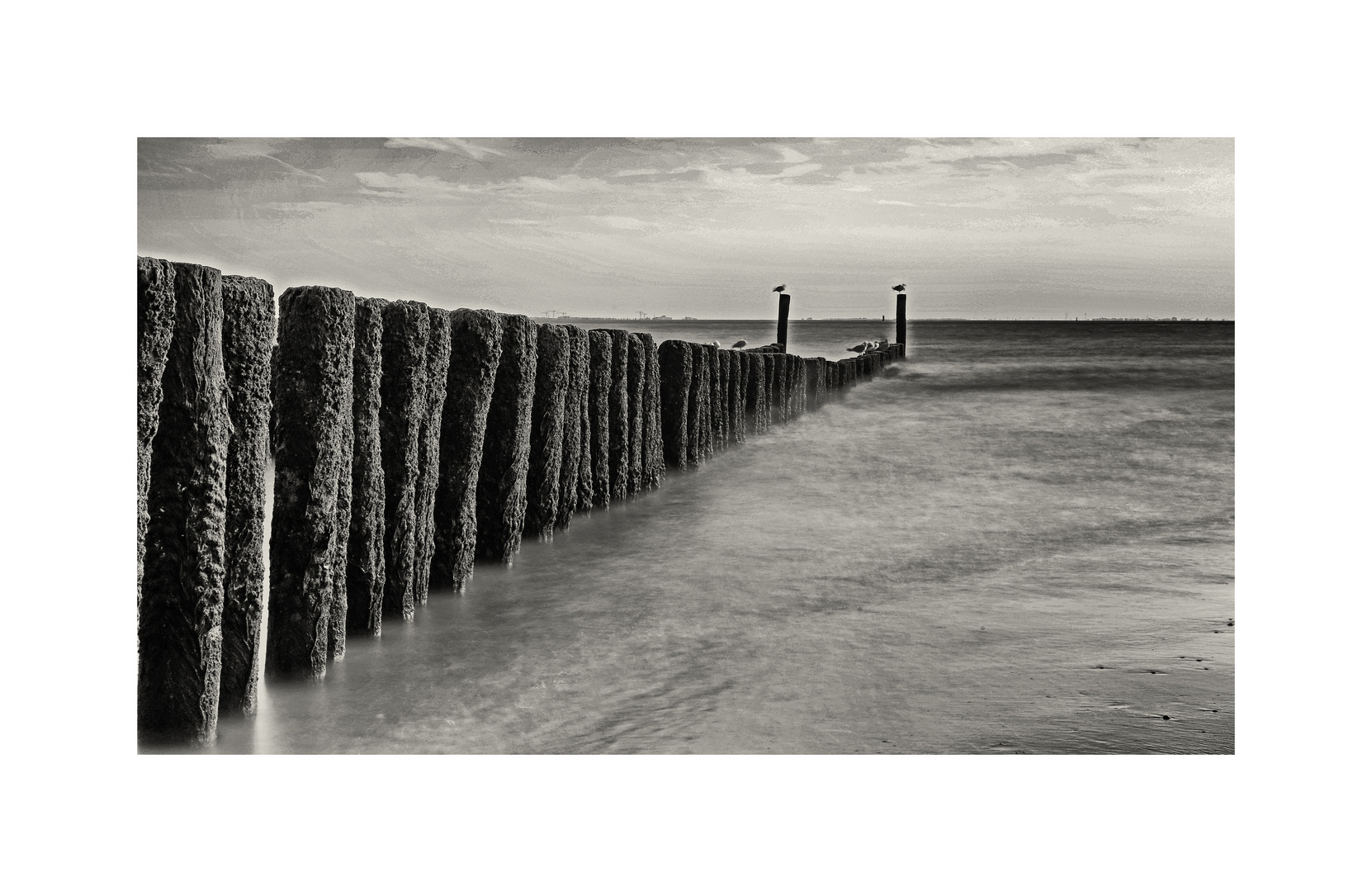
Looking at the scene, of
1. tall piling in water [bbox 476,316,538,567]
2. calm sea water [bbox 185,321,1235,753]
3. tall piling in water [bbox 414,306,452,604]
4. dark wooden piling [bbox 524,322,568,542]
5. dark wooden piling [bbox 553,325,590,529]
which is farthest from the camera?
dark wooden piling [bbox 553,325,590,529]

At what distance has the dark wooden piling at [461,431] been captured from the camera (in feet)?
12.6

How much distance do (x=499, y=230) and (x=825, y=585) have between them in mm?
2243

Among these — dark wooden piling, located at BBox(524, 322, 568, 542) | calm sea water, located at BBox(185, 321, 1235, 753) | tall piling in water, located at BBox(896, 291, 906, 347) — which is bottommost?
calm sea water, located at BBox(185, 321, 1235, 753)

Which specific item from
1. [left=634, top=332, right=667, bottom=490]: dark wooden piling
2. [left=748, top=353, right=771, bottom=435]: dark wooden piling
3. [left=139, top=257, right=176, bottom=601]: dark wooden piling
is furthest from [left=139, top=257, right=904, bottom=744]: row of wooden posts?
[left=748, top=353, right=771, bottom=435]: dark wooden piling

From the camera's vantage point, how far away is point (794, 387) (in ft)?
31.4

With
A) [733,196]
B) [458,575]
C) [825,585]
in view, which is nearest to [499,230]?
[733,196]

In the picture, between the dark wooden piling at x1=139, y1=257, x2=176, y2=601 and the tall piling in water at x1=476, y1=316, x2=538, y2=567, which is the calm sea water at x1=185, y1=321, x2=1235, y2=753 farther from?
the dark wooden piling at x1=139, y1=257, x2=176, y2=601

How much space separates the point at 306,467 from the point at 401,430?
0.46m

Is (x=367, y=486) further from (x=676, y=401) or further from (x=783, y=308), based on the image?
(x=676, y=401)

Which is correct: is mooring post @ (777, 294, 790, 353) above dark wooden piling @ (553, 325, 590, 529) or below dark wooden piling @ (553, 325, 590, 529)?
above

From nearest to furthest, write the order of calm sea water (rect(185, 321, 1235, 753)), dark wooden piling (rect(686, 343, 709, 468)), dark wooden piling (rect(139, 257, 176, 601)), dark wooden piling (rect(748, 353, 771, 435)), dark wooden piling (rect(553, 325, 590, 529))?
dark wooden piling (rect(139, 257, 176, 601))
calm sea water (rect(185, 321, 1235, 753))
dark wooden piling (rect(553, 325, 590, 529))
dark wooden piling (rect(686, 343, 709, 468))
dark wooden piling (rect(748, 353, 771, 435))

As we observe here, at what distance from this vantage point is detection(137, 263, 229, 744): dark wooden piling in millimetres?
2672

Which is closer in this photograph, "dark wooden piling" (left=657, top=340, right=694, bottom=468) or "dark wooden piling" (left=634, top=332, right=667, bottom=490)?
"dark wooden piling" (left=634, top=332, right=667, bottom=490)
